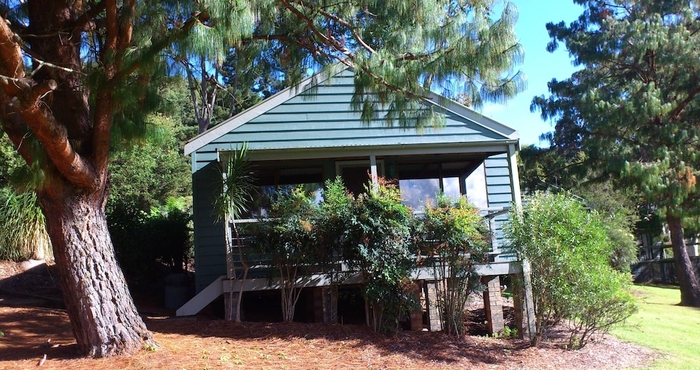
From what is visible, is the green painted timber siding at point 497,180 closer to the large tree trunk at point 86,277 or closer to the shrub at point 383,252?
the shrub at point 383,252

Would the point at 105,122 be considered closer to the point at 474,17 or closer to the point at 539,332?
the point at 474,17

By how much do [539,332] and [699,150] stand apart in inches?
439

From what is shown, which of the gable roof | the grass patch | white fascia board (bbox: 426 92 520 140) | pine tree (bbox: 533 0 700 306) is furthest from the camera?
pine tree (bbox: 533 0 700 306)

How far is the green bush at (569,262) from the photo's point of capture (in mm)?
8211

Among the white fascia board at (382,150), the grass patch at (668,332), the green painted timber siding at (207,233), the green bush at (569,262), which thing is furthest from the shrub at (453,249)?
the green painted timber siding at (207,233)

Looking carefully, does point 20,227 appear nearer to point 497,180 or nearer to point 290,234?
point 290,234

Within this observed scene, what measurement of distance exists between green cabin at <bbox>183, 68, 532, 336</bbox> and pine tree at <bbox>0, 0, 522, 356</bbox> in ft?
6.00

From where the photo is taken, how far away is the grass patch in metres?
8.89

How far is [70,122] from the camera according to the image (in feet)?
21.6

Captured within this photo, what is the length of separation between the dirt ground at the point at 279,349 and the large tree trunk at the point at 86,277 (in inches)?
9.2

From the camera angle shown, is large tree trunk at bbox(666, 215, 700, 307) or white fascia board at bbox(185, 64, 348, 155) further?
large tree trunk at bbox(666, 215, 700, 307)

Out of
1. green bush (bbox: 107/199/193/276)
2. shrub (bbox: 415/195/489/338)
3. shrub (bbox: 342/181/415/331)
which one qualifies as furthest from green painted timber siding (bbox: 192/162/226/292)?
shrub (bbox: 415/195/489/338)

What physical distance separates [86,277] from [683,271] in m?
17.2

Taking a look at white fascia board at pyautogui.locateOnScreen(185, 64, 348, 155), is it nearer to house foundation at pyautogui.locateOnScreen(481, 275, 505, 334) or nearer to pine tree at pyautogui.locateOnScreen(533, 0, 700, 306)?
house foundation at pyautogui.locateOnScreen(481, 275, 505, 334)
